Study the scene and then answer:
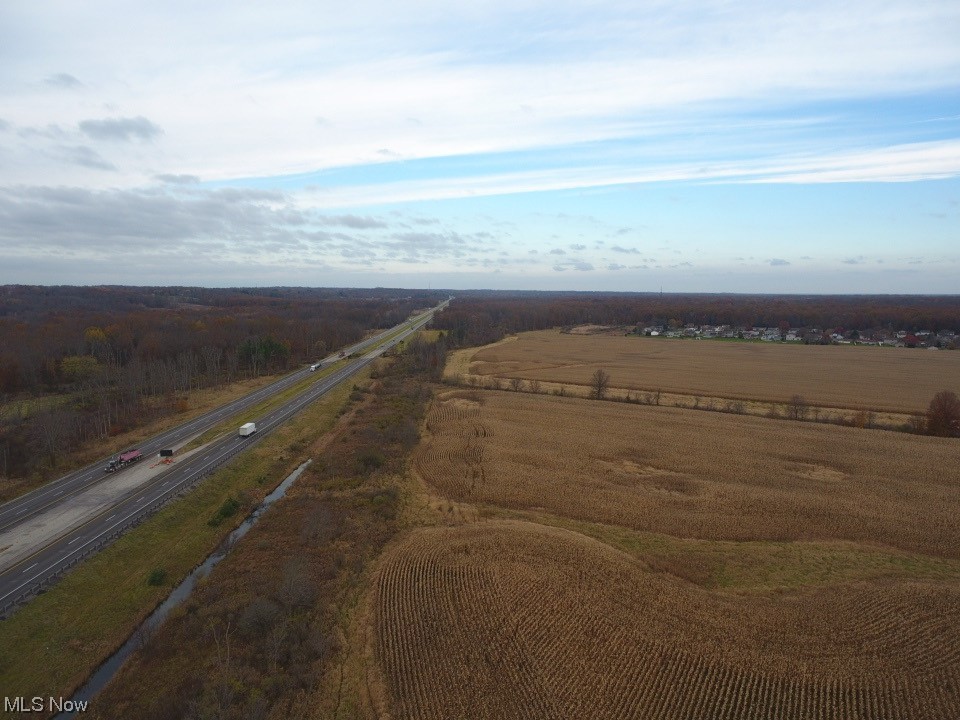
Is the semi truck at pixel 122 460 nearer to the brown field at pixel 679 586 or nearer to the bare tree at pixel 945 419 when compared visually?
the brown field at pixel 679 586

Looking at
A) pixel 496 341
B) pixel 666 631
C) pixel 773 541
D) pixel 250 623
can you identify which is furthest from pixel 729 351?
pixel 250 623

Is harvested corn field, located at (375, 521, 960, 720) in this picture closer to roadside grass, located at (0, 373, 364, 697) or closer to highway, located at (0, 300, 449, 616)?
roadside grass, located at (0, 373, 364, 697)

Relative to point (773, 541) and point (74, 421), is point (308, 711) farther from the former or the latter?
point (74, 421)

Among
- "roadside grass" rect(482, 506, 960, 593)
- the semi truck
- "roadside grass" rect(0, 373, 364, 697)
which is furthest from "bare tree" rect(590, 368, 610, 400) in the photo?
the semi truck

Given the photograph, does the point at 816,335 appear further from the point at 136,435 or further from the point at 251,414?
the point at 136,435

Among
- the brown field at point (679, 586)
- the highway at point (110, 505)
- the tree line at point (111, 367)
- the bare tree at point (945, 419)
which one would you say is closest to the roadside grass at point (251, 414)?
the highway at point (110, 505)

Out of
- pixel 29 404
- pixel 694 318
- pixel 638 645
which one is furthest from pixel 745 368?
pixel 29 404
